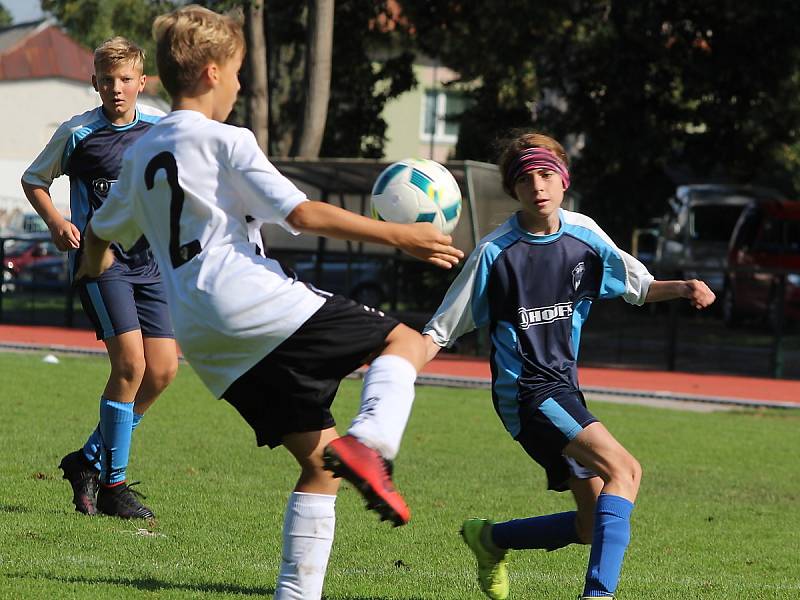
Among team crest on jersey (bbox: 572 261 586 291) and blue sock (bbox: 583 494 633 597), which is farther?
team crest on jersey (bbox: 572 261 586 291)

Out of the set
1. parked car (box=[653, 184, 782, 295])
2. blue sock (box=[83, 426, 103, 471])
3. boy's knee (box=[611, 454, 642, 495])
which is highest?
boy's knee (box=[611, 454, 642, 495])

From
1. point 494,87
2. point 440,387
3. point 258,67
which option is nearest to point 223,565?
point 440,387

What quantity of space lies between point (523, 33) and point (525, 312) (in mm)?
18522

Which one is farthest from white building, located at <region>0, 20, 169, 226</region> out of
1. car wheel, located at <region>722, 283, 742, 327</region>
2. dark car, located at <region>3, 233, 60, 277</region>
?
car wheel, located at <region>722, 283, 742, 327</region>

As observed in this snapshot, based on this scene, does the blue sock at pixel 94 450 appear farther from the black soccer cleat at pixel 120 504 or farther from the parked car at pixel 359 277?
the parked car at pixel 359 277

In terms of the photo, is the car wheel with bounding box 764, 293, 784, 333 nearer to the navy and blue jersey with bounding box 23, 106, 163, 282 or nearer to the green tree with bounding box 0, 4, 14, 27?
the navy and blue jersey with bounding box 23, 106, 163, 282

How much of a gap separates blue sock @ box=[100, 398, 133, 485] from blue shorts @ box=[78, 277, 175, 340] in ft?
1.15

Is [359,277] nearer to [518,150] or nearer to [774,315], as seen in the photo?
[774,315]

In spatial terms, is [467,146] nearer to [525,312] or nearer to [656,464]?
[656,464]

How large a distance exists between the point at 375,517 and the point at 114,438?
1449 millimetres

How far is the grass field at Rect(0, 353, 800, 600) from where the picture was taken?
17.0 feet

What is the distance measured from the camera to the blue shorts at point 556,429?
4.75 metres

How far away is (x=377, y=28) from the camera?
25.4m

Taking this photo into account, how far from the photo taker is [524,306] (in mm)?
4891
